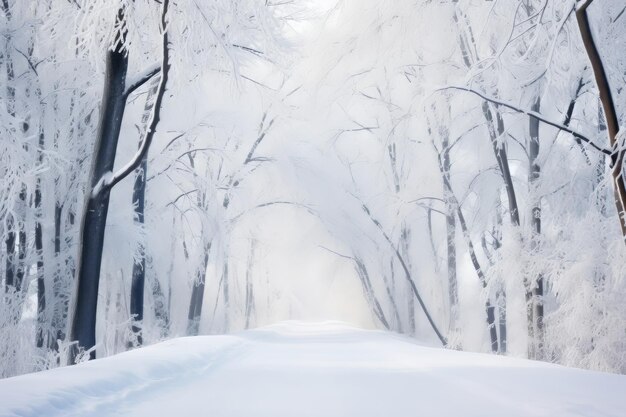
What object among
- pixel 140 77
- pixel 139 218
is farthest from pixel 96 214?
pixel 139 218

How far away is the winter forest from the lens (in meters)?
7.20

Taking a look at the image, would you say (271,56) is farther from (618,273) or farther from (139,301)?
(139,301)

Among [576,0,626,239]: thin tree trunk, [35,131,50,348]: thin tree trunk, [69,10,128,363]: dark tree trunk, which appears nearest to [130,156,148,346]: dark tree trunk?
[35,131,50,348]: thin tree trunk

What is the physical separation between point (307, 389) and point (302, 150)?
57.5ft

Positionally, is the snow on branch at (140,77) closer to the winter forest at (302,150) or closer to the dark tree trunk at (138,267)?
the winter forest at (302,150)

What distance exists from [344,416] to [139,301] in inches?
432

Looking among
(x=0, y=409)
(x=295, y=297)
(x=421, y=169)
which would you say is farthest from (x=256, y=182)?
(x=295, y=297)

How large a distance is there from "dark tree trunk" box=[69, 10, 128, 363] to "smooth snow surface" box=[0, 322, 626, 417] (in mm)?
1826

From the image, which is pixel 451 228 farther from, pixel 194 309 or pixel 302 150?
pixel 194 309

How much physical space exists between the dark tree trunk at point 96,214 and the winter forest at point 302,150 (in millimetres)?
27

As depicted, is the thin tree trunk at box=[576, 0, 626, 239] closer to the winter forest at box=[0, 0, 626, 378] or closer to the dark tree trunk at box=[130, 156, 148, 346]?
the winter forest at box=[0, 0, 626, 378]

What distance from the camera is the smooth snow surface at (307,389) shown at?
369 centimetres

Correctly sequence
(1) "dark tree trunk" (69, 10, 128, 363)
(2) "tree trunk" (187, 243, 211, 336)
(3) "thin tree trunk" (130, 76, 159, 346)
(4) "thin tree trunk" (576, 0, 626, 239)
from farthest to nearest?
1. (2) "tree trunk" (187, 243, 211, 336)
2. (3) "thin tree trunk" (130, 76, 159, 346)
3. (1) "dark tree trunk" (69, 10, 128, 363)
4. (4) "thin tree trunk" (576, 0, 626, 239)

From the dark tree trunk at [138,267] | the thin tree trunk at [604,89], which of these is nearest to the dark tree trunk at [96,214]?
the dark tree trunk at [138,267]
